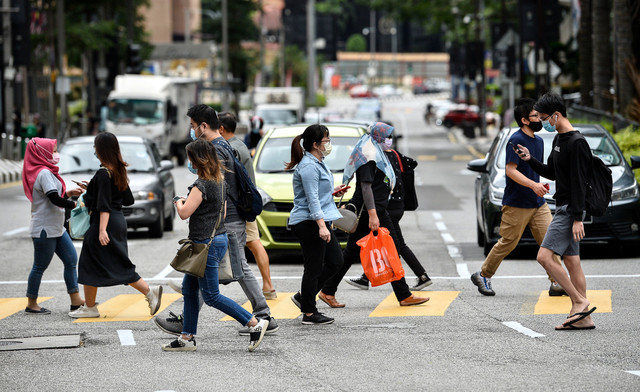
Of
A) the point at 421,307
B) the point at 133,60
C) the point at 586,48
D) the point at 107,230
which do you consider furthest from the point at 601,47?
the point at 133,60

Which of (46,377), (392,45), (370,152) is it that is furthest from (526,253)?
(392,45)

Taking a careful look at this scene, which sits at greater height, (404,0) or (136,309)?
(404,0)

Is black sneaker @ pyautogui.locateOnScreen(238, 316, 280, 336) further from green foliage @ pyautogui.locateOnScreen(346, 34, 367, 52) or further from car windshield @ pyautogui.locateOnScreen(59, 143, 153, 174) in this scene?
green foliage @ pyautogui.locateOnScreen(346, 34, 367, 52)

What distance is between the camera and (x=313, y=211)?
9.95 meters

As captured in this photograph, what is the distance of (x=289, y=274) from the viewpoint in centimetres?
1402

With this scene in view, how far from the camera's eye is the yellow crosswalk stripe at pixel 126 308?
10.9 metres

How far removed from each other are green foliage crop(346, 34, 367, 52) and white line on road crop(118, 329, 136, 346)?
159969mm

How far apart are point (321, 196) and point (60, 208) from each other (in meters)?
2.70

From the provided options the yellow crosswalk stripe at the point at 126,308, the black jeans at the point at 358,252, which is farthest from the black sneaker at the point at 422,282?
the yellow crosswalk stripe at the point at 126,308

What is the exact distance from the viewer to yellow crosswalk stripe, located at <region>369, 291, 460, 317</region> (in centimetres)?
1088

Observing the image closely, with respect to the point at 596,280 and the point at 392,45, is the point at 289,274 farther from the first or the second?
the point at 392,45

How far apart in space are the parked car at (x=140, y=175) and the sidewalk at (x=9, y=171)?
47.7 feet

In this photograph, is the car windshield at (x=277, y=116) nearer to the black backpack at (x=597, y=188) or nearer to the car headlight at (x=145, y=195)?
the car headlight at (x=145, y=195)

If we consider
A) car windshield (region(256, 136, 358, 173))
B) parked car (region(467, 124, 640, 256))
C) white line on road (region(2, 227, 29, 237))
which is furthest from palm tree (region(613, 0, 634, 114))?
white line on road (region(2, 227, 29, 237))
